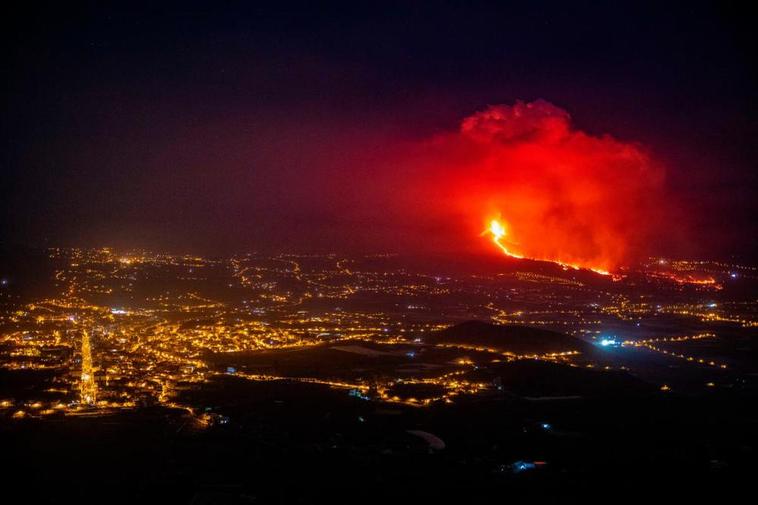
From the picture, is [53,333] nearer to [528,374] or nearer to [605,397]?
[528,374]

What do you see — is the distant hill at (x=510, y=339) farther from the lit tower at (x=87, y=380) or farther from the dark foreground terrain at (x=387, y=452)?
the lit tower at (x=87, y=380)

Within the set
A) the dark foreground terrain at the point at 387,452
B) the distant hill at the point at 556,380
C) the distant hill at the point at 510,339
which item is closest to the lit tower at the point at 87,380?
the dark foreground terrain at the point at 387,452

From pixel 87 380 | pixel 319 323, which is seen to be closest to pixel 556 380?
pixel 87 380

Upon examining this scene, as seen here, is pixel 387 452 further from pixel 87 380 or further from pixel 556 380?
pixel 87 380

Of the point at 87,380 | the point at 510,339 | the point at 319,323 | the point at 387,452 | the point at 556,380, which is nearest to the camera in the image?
the point at 387,452

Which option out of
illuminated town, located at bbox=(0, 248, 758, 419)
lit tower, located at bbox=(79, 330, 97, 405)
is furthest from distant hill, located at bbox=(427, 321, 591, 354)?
lit tower, located at bbox=(79, 330, 97, 405)
